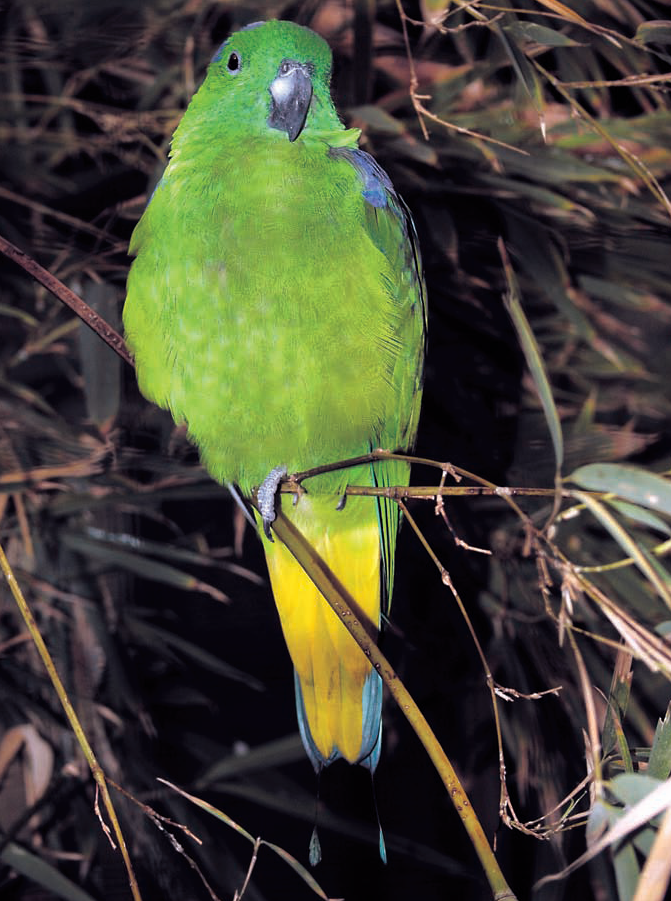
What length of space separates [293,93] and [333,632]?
1.36ft

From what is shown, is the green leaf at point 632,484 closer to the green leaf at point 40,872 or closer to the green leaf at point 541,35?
the green leaf at point 541,35

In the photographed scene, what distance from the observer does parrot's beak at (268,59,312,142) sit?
1.93ft

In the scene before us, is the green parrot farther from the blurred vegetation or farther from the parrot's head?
the blurred vegetation

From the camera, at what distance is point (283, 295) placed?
63 centimetres

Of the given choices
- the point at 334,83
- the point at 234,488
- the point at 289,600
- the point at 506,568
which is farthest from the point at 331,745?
the point at 334,83

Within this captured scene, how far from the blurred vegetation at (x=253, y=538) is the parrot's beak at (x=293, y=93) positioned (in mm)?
378

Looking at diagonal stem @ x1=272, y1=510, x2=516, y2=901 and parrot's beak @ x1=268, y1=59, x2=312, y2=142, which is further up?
parrot's beak @ x1=268, y1=59, x2=312, y2=142

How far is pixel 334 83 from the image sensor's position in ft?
3.88

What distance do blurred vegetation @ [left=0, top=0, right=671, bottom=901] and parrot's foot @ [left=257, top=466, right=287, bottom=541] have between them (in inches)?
16.2

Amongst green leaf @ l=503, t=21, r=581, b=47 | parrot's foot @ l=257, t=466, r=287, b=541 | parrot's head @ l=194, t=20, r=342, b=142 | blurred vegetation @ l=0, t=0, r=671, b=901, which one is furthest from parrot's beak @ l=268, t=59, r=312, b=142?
blurred vegetation @ l=0, t=0, r=671, b=901

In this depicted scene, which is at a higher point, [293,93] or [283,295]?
[293,93]

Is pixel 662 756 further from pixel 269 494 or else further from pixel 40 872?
pixel 40 872

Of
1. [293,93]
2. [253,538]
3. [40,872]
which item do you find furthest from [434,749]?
[253,538]

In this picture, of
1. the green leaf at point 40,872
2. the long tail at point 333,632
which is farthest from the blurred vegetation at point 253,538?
the long tail at point 333,632
